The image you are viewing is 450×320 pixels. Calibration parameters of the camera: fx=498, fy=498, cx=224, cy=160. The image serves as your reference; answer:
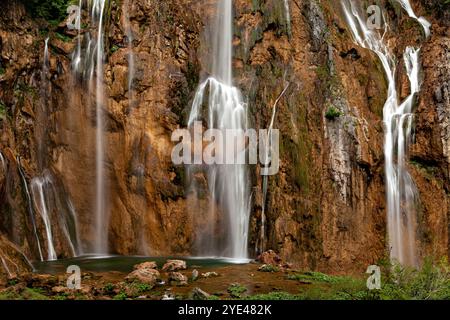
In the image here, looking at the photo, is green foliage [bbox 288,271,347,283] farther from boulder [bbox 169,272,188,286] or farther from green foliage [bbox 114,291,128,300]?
green foliage [bbox 114,291,128,300]

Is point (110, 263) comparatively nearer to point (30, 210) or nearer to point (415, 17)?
point (30, 210)

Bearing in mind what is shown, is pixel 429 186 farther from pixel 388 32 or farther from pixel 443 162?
pixel 388 32

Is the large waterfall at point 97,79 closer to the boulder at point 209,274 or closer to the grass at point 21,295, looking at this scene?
the boulder at point 209,274

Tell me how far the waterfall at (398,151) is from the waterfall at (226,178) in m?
5.13

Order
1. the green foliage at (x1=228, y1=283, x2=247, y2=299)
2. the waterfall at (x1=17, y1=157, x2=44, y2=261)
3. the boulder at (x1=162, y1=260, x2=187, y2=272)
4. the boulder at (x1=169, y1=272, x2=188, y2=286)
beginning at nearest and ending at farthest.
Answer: the green foliage at (x1=228, y1=283, x2=247, y2=299) < the boulder at (x1=169, y1=272, x2=188, y2=286) < the boulder at (x1=162, y1=260, x2=187, y2=272) < the waterfall at (x1=17, y1=157, x2=44, y2=261)

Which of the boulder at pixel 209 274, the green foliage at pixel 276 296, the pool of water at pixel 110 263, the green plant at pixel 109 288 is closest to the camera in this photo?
the green foliage at pixel 276 296

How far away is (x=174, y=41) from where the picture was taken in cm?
1978

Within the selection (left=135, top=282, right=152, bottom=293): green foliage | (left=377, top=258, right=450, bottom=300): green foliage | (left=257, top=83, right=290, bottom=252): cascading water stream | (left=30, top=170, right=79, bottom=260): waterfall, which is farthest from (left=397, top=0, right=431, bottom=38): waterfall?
(left=30, top=170, right=79, bottom=260): waterfall

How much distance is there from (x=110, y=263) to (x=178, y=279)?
4.09 m

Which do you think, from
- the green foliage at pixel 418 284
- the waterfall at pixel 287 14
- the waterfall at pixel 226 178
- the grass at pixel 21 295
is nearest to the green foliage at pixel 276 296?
the green foliage at pixel 418 284

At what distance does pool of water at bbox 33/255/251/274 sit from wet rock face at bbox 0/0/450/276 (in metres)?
1.01

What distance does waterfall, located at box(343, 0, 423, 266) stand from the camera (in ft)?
57.3

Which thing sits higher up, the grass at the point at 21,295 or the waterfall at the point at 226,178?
the waterfall at the point at 226,178

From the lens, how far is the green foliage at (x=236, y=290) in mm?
11059
